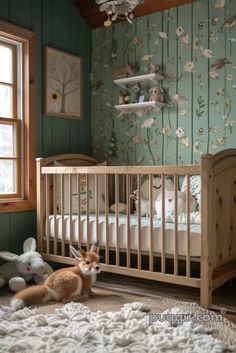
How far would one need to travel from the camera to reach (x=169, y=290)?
8.44ft

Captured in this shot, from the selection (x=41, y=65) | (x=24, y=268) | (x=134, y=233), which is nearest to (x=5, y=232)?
(x=24, y=268)

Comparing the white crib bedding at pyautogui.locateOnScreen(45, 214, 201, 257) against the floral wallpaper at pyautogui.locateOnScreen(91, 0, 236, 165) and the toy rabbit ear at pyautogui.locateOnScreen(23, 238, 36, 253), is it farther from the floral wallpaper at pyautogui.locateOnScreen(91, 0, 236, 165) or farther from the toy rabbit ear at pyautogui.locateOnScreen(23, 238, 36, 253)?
the floral wallpaper at pyautogui.locateOnScreen(91, 0, 236, 165)

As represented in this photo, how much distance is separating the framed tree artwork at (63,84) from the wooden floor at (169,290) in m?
1.44

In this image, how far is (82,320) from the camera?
1899 mm

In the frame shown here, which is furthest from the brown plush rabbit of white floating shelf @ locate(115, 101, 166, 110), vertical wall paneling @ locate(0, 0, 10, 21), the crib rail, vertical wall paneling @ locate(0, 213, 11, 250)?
vertical wall paneling @ locate(0, 0, 10, 21)

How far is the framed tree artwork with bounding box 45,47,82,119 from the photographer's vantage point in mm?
3211

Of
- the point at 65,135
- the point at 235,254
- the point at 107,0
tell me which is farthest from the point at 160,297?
the point at 107,0

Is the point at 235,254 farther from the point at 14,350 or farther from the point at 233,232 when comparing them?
the point at 14,350

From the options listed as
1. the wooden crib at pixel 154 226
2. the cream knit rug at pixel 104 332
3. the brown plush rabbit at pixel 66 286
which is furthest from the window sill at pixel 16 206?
the cream knit rug at pixel 104 332

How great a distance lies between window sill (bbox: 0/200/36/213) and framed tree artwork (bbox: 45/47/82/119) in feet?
2.50

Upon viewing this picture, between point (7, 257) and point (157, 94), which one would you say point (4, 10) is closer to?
point (157, 94)

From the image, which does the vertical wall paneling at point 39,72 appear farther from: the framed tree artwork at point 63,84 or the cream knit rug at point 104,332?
the cream knit rug at point 104,332

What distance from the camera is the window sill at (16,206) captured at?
285cm

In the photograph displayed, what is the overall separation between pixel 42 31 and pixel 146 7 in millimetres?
880
